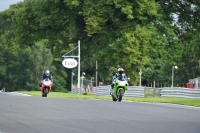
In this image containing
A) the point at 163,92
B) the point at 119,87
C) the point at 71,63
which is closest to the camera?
the point at 119,87

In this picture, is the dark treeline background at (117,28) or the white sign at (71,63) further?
the white sign at (71,63)

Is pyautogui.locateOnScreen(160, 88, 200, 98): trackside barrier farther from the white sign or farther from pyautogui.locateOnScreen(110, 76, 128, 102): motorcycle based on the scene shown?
the white sign

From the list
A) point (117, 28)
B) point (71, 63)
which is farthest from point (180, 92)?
point (71, 63)

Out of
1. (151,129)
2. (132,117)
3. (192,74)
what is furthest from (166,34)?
(192,74)

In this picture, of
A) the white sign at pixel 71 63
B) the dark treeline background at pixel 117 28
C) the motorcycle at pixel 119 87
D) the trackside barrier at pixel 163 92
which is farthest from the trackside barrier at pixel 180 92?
the white sign at pixel 71 63

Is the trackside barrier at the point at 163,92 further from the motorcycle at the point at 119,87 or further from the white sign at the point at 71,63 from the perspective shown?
the white sign at the point at 71,63

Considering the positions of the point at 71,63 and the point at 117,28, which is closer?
the point at 117,28

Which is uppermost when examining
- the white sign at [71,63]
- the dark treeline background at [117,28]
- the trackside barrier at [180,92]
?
the dark treeline background at [117,28]

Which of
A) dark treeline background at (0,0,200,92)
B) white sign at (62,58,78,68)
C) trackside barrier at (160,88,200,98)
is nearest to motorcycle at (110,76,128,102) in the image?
trackside barrier at (160,88,200,98)

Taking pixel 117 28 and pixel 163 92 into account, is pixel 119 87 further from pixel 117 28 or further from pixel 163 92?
pixel 117 28

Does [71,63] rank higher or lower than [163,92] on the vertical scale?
higher

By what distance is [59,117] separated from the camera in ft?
55.1

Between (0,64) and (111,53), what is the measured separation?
207 ft

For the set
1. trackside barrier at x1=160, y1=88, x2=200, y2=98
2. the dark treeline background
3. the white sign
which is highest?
the dark treeline background
